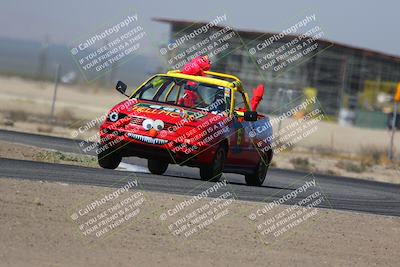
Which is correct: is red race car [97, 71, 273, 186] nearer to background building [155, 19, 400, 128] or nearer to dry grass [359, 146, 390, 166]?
dry grass [359, 146, 390, 166]

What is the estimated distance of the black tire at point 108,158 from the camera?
657 inches

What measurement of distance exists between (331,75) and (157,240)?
63545mm

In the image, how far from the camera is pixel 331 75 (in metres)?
73.4

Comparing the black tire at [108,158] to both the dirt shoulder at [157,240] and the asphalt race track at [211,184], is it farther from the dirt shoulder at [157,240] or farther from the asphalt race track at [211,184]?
the dirt shoulder at [157,240]

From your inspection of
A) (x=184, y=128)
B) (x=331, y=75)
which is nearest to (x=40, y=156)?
(x=184, y=128)

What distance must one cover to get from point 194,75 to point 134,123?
2439 millimetres

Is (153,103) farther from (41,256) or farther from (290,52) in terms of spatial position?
(290,52)

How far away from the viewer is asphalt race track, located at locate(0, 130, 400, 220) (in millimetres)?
14508

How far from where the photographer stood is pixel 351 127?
69562 mm

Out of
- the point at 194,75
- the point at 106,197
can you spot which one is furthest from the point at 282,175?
the point at 106,197

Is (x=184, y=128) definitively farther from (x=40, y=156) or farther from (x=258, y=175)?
(x=40, y=156)

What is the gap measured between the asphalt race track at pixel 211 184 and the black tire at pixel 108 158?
357 millimetres

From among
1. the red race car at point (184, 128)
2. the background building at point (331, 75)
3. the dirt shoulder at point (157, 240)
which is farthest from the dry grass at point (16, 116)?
the background building at point (331, 75)

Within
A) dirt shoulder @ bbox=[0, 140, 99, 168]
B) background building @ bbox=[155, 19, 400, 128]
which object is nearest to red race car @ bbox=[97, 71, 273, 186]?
dirt shoulder @ bbox=[0, 140, 99, 168]
